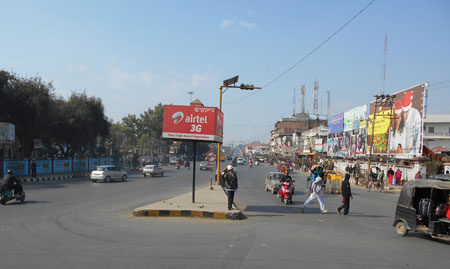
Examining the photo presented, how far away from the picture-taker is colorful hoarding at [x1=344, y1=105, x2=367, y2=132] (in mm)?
44869

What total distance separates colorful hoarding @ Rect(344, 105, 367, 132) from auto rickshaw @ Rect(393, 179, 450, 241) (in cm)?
3595

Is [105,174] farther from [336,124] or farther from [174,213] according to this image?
[336,124]

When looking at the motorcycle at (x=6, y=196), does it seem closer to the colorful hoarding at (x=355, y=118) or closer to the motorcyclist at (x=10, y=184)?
the motorcyclist at (x=10, y=184)

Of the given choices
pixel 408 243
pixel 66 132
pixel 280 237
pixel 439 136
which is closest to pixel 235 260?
pixel 280 237

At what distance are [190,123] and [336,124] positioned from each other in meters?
46.9

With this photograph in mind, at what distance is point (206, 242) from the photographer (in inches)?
338

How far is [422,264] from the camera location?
7.00 m

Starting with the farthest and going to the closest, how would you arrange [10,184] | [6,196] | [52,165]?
[52,165] → [10,184] → [6,196]

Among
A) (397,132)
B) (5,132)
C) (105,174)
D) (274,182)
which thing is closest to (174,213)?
(274,182)

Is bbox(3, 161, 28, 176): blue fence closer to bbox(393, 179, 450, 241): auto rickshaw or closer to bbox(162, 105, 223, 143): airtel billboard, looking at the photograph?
bbox(162, 105, 223, 143): airtel billboard

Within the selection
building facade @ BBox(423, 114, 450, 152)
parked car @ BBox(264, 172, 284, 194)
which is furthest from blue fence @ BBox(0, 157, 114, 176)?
building facade @ BBox(423, 114, 450, 152)

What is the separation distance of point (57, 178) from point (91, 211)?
83.5 feet

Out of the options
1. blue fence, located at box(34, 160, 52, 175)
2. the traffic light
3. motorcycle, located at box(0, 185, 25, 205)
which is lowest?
blue fence, located at box(34, 160, 52, 175)

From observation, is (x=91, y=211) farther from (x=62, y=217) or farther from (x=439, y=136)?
(x=439, y=136)
